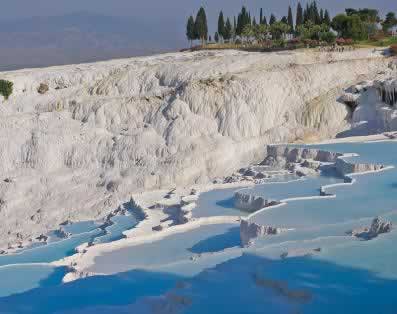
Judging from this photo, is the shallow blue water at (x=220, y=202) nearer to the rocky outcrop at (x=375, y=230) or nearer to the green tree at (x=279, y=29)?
the rocky outcrop at (x=375, y=230)

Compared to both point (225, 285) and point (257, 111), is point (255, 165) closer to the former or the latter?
point (257, 111)

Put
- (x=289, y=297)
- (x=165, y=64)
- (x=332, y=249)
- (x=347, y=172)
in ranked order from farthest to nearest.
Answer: (x=165, y=64), (x=347, y=172), (x=332, y=249), (x=289, y=297)

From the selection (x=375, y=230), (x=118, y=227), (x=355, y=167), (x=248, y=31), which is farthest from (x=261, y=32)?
(x=375, y=230)

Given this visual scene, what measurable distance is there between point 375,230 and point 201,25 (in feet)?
111

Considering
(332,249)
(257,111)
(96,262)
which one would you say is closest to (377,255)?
(332,249)

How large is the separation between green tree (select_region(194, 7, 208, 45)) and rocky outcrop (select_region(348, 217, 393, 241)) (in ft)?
109

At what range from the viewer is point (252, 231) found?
39.1 feet

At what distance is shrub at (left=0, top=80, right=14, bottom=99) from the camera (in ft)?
90.5

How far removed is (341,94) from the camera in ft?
79.0

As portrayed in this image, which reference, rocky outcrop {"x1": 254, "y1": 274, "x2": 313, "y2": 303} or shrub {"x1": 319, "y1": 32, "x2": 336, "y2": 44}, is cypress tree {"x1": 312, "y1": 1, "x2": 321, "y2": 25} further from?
rocky outcrop {"x1": 254, "y1": 274, "x2": 313, "y2": 303}

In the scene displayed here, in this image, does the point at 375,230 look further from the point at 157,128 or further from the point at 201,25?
the point at 201,25

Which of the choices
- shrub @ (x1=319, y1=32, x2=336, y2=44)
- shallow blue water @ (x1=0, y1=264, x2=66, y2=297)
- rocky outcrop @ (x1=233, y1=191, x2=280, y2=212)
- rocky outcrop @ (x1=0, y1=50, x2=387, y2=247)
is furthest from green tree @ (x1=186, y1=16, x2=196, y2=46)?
shallow blue water @ (x1=0, y1=264, x2=66, y2=297)

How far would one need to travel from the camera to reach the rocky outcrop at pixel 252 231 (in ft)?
37.8

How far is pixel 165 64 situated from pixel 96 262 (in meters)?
16.9
